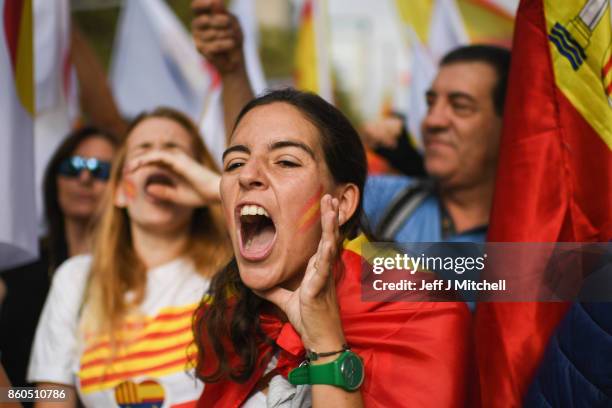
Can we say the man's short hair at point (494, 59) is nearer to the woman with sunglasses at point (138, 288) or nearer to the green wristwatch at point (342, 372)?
the woman with sunglasses at point (138, 288)

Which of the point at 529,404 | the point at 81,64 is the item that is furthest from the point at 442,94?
the point at 81,64

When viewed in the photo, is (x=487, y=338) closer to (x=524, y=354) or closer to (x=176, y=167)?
(x=524, y=354)

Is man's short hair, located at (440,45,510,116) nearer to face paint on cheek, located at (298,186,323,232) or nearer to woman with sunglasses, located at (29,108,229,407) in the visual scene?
woman with sunglasses, located at (29,108,229,407)

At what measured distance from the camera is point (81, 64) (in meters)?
5.39

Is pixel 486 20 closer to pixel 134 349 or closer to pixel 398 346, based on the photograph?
pixel 134 349

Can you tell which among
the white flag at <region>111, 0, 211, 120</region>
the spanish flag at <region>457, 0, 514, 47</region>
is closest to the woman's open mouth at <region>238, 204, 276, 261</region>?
the white flag at <region>111, 0, 211, 120</region>

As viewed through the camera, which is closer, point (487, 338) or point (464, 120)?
point (487, 338)

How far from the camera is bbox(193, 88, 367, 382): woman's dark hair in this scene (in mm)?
2350

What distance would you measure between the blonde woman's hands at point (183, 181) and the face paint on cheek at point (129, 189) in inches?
1.9

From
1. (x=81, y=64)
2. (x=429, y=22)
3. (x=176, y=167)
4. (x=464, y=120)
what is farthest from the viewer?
(x=429, y=22)

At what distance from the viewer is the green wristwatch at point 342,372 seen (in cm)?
196

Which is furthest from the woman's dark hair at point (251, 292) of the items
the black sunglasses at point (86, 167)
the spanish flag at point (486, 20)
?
the spanish flag at point (486, 20)

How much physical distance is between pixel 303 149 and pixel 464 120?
5.06ft

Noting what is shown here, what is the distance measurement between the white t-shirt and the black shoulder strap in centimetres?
86
